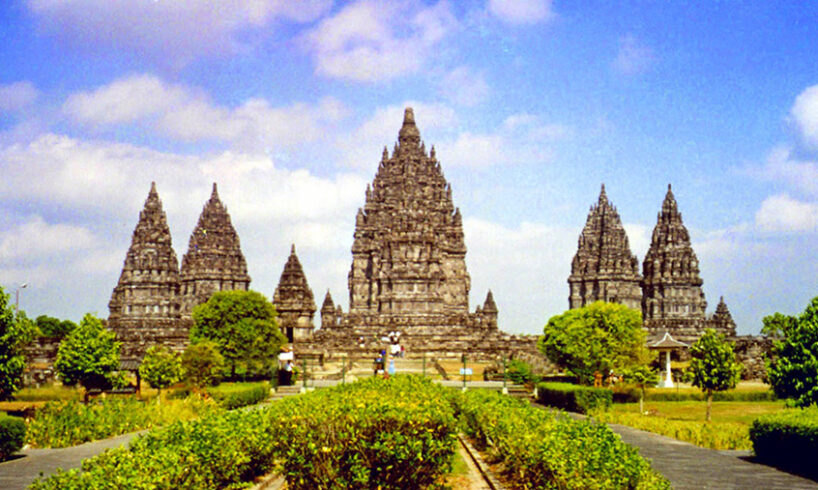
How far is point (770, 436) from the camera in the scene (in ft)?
68.5

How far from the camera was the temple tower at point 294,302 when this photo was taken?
79.4 meters

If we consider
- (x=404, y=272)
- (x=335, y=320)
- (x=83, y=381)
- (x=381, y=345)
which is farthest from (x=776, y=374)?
(x=335, y=320)

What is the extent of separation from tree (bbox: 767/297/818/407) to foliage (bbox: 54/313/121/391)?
28.3 metres

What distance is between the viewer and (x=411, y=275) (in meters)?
101

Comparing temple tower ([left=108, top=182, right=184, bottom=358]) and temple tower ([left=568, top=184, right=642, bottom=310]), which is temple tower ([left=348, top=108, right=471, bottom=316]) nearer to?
temple tower ([left=568, top=184, right=642, bottom=310])

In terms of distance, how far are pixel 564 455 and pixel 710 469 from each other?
821cm

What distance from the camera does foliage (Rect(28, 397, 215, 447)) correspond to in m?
25.0

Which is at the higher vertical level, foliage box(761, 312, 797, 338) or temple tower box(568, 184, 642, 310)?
temple tower box(568, 184, 642, 310)

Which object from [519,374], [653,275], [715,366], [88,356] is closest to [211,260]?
[653,275]

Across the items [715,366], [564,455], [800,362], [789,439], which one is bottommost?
[789,439]

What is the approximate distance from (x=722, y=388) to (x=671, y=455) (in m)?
12.3

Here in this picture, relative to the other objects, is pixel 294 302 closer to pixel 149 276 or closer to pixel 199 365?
pixel 149 276

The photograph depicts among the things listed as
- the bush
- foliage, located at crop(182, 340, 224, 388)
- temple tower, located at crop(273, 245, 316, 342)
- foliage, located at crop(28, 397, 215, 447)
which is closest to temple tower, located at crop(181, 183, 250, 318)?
temple tower, located at crop(273, 245, 316, 342)

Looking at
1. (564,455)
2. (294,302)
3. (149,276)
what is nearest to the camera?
(564,455)
